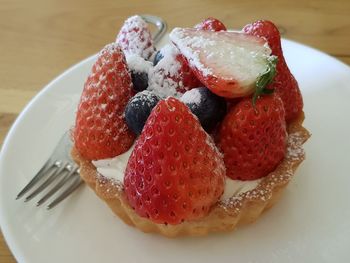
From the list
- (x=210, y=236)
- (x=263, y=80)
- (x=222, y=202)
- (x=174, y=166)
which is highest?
(x=263, y=80)

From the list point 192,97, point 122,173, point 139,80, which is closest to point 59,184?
point 122,173

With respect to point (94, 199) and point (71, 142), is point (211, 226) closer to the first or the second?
point (94, 199)

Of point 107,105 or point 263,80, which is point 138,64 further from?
point 263,80

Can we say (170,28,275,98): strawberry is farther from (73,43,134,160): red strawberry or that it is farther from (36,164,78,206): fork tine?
(36,164,78,206): fork tine

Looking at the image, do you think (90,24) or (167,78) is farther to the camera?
(90,24)

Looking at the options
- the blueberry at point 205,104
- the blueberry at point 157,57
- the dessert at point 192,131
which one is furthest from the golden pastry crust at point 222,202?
the blueberry at point 157,57

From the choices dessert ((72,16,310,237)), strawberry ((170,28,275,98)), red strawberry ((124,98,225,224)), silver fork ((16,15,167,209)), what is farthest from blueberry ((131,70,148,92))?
silver fork ((16,15,167,209))

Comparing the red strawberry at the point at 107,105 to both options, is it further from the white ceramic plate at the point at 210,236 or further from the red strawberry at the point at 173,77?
the white ceramic plate at the point at 210,236
